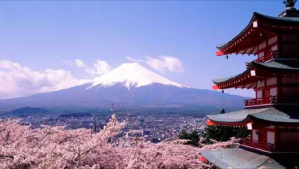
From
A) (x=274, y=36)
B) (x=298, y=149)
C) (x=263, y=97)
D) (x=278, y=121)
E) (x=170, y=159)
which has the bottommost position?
(x=170, y=159)

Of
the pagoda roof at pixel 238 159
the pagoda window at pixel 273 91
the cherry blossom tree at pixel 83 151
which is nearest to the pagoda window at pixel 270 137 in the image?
the pagoda roof at pixel 238 159

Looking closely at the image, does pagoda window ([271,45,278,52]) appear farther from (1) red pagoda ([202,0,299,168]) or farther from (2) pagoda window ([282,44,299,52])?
(2) pagoda window ([282,44,299,52])

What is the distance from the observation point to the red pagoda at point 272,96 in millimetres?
8344

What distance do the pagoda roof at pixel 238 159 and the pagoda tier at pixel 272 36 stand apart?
10.4 feet

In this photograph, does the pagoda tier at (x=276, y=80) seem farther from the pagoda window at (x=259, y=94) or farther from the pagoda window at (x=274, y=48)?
the pagoda window at (x=274, y=48)

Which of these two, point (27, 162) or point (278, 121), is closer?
point (27, 162)

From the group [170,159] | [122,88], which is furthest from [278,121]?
[122,88]

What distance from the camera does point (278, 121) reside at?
26.3ft

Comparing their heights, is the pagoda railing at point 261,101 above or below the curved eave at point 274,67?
below

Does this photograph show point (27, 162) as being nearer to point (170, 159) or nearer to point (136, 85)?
point (170, 159)

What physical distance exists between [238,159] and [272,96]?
7.67ft

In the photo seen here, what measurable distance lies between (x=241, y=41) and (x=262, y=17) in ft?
6.58

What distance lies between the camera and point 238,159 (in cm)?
974

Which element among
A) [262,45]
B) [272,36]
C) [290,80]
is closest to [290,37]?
[272,36]
